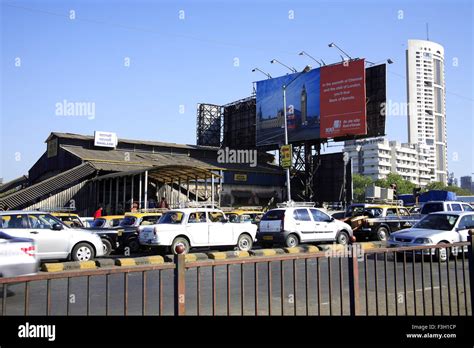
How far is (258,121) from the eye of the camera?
172ft

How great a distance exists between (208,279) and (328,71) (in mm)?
36504

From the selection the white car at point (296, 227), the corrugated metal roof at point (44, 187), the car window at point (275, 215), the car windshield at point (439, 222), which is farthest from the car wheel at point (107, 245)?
the corrugated metal roof at point (44, 187)

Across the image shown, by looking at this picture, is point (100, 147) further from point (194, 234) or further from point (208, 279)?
point (208, 279)

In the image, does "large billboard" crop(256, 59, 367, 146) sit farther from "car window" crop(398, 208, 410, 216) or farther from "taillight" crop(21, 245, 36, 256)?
"taillight" crop(21, 245, 36, 256)

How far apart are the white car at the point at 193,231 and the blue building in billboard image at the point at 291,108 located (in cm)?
2721

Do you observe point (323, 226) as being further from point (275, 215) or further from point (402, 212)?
point (402, 212)

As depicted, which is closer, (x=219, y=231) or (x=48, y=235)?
(x=48, y=235)

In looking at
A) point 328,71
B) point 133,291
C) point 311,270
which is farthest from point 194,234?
point 328,71

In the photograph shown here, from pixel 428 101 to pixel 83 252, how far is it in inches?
6951

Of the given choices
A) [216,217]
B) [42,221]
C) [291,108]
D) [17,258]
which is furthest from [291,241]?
[291,108]

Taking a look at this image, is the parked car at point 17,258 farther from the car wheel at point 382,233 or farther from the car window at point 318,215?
the car wheel at point 382,233

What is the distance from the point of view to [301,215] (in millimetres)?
19172
